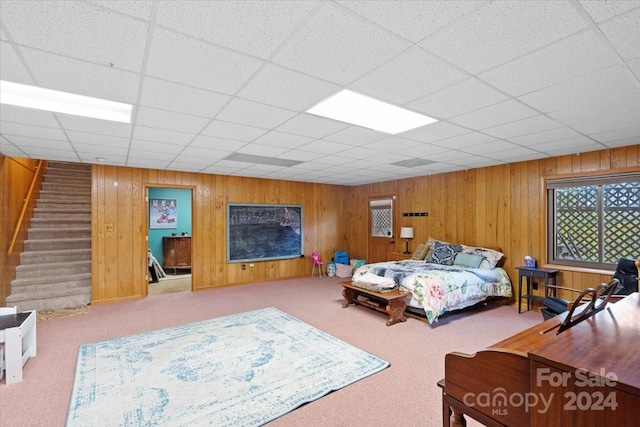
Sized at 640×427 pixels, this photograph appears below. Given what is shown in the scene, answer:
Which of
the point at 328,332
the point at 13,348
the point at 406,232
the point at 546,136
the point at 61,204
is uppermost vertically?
the point at 546,136

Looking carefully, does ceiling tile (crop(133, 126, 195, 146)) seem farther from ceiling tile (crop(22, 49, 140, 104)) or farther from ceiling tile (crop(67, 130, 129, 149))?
ceiling tile (crop(22, 49, 140, 104))

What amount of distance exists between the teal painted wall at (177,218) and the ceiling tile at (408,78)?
7.13 m

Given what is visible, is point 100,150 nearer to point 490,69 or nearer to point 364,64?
point 364,64

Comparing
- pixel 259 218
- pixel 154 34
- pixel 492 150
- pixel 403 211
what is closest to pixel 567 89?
pixel 492 150

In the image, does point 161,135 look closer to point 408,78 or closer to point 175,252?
point 408,78

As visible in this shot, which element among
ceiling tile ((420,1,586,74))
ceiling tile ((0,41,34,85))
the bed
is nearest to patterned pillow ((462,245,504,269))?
the bed

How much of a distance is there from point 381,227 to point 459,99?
5.15m

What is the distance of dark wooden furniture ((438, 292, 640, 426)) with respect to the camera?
2.85ft

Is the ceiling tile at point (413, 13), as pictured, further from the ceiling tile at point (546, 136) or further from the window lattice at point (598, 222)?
the window lattice at point (598, 222)

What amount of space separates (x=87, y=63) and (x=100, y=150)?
2700 millimetres

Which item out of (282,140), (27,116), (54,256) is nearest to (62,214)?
(54,256)

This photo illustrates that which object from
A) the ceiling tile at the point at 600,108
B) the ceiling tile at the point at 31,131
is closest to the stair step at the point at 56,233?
the ceiling tile at the point at 31,131

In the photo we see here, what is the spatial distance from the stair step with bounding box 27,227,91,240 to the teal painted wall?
239 centimetres

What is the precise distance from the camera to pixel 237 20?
1415 millimetres
